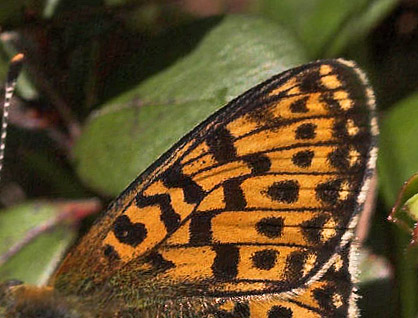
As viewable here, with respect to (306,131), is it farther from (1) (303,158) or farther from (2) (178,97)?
(2) (178,97)

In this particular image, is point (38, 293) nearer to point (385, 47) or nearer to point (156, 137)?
point (156, 137)

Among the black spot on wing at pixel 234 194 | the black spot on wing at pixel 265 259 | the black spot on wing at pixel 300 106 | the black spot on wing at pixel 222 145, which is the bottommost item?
the black spot on wing at pixel 265 259

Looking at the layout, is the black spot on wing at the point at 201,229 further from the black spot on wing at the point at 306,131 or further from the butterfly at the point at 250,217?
the black spot on wing at the point at 306,131

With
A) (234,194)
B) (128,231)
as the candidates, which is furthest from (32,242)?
(234,194)

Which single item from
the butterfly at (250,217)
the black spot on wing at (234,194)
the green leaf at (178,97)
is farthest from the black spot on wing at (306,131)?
the green leaf at (178,97)

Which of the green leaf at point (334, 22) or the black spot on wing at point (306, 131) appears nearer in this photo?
the black spot on wing at point (306, 131)

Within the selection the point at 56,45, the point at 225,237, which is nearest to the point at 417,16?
the point at 56,45

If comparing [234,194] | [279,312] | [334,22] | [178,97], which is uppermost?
[334,22]

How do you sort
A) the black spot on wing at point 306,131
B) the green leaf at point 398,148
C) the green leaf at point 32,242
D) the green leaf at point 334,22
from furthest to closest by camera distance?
the green leaf at point 334,22
the green leaf at point 32,242
the green leaf at point 398,148
the black spot on wing at point 306,131
